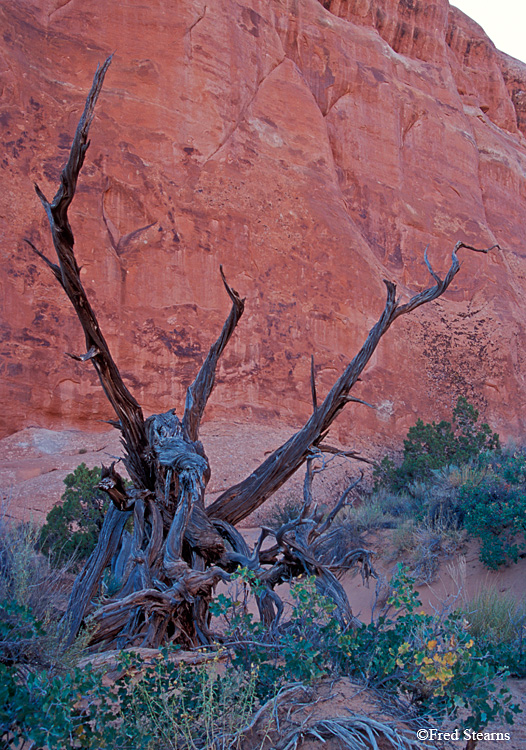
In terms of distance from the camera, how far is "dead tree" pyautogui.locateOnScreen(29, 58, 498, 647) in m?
3.42

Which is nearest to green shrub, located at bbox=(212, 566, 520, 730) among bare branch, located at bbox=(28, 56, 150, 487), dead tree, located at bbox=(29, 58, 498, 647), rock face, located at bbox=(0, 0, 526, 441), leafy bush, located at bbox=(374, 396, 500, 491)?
dead tree, located at bbox=(29, 58, 498, 647)

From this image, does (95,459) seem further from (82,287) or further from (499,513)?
(82,287)

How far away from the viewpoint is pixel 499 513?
6652mm

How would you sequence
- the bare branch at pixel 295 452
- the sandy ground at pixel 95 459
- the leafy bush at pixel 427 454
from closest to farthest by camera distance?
the bare branch at pixel 295 452
the leafy bush at pixel 427 454
the sandy ground at pixel 95 459

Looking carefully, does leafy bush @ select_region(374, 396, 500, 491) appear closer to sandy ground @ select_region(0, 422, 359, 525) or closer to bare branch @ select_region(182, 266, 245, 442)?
sandy ground @ select_region(0, 422, 359, 525)

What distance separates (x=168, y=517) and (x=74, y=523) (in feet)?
19.4

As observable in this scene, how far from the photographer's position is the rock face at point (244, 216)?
15547 mm

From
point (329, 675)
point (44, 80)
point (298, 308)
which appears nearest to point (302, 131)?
point (298, 308)

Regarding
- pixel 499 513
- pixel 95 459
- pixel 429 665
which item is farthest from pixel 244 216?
pixel 429 665

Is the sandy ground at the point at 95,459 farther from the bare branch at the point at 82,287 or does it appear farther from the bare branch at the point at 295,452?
the bare branch at the point at 82,287

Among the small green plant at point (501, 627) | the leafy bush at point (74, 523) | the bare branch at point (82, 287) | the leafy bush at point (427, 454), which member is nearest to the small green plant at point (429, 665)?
the small green plant at point (501, 627)

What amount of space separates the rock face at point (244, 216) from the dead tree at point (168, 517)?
11.3 m

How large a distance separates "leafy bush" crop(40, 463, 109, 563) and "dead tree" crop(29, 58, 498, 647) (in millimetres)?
3110

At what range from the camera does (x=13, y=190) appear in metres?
15.1
